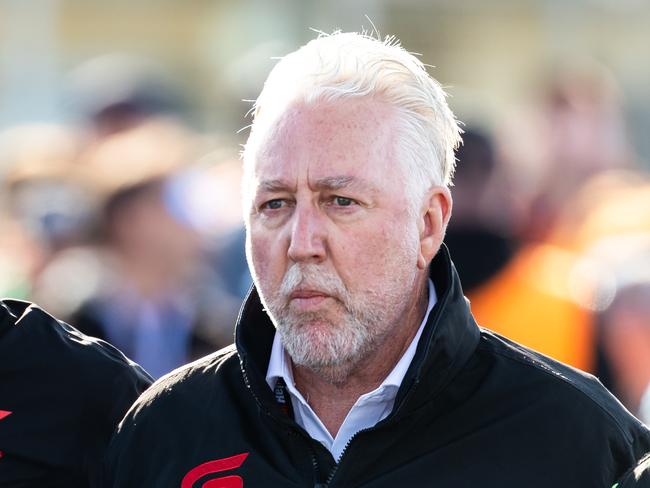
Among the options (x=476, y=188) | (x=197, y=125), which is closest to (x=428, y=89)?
(x=476, y=188)

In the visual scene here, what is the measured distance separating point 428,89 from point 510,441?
1002mm

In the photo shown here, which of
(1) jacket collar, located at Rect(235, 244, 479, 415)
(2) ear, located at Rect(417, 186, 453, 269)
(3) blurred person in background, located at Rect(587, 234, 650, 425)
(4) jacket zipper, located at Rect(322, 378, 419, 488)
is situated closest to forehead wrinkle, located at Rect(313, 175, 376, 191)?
(2) ear, located at Rect(417, 186, 453, 269)

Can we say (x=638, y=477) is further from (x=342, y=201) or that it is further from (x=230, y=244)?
(x=230, y=244)

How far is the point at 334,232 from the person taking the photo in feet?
13.4

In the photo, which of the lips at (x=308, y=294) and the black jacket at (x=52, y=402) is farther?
the black jacket at (x=52, y=402)

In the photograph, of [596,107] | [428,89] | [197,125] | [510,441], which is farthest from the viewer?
[197,125]

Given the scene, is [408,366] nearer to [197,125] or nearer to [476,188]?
[476,188]

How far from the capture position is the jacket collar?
4051 mm

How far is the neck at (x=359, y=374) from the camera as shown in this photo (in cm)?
425

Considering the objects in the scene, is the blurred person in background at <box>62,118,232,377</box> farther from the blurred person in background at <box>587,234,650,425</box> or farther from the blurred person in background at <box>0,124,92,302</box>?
the blurred person in background at <box>587,234,650,425</box>

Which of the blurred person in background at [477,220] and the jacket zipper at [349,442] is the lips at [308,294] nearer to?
the jacket zipper at [349,442]

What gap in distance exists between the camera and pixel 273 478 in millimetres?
4152

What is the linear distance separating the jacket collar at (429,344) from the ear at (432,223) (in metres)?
0.06

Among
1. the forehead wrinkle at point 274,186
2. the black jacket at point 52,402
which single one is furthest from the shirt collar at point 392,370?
the black jacket at point 52,402
